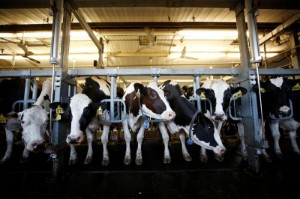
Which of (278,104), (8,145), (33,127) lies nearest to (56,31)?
(33,127)

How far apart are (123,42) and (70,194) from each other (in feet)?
20.3

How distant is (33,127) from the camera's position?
9.74 ft

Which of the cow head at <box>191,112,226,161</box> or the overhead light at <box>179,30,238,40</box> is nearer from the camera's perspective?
the cow head at <box>191,112,226,161</box>

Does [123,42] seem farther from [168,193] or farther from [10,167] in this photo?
[168,193]

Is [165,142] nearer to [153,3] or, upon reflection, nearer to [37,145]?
[37,145]

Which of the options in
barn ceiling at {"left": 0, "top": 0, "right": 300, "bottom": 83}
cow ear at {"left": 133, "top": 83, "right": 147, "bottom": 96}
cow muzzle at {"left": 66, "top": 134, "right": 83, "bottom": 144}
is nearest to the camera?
cow muzzle at {"left": 66, "top": 134, "right": 83, "bottom": 144}

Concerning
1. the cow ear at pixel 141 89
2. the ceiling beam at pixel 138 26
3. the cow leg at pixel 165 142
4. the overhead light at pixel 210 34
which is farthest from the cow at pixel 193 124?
the overhead light at pixel 210 34

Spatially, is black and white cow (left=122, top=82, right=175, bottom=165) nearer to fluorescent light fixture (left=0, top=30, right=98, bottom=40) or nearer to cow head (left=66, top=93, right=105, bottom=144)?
cow head (left=66, top=93, right=105, bottom=144)

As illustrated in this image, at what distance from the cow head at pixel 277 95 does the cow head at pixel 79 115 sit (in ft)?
11.5

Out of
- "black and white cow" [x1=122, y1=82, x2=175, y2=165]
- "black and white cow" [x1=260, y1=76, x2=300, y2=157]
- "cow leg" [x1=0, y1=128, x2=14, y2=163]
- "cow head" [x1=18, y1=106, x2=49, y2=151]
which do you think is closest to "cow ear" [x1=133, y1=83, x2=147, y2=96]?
"black and white cow" [x1=122, y1=82, x2=175, y2=165]

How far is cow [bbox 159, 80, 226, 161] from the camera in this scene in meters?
2.91

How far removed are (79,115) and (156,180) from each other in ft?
5.54

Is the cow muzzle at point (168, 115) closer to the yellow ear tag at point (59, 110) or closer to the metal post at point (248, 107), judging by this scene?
the metal post at point (248, 107)

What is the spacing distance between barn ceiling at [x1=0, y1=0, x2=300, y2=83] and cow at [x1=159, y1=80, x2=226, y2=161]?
208 centimetres
